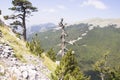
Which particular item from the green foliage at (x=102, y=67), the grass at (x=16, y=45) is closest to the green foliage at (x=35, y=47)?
the grass at (x=16, y=45)

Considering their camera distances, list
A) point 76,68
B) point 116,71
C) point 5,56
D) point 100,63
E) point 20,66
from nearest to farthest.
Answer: point 20,66, point 5,56, point 76,68, point 116,71, point 100,63

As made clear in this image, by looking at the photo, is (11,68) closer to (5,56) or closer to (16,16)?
(5,56)

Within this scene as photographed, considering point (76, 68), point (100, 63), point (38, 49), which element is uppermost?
point (38, 49)

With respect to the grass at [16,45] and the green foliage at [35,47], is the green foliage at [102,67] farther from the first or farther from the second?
the grass at [16,45]

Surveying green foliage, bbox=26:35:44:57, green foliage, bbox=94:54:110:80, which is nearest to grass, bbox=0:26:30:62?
green foliage, bbox=26:35:44:57

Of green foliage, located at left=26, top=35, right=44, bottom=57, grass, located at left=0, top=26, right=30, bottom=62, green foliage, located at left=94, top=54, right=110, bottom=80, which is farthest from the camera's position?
green foliage, located at left=94, top=54, right=110, bottom=80

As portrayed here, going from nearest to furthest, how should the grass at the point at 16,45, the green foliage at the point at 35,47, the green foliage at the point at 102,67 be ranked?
the grass at the point at 16,45, the green foliage at the point at 35,47, the green foliage at the point at 102,67

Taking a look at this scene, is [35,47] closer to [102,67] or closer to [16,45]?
[16,45]

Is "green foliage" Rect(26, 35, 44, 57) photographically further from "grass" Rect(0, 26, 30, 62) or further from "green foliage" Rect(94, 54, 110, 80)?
"green foliage" Rect(94, 54, 110, 80)

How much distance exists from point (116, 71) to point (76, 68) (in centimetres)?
3914

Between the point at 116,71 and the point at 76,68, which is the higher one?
the point at 76,68

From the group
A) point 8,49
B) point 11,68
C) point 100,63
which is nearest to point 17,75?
point 11,68

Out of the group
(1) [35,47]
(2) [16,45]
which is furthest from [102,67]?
(2) [16,45]

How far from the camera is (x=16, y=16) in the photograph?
46.1 m
